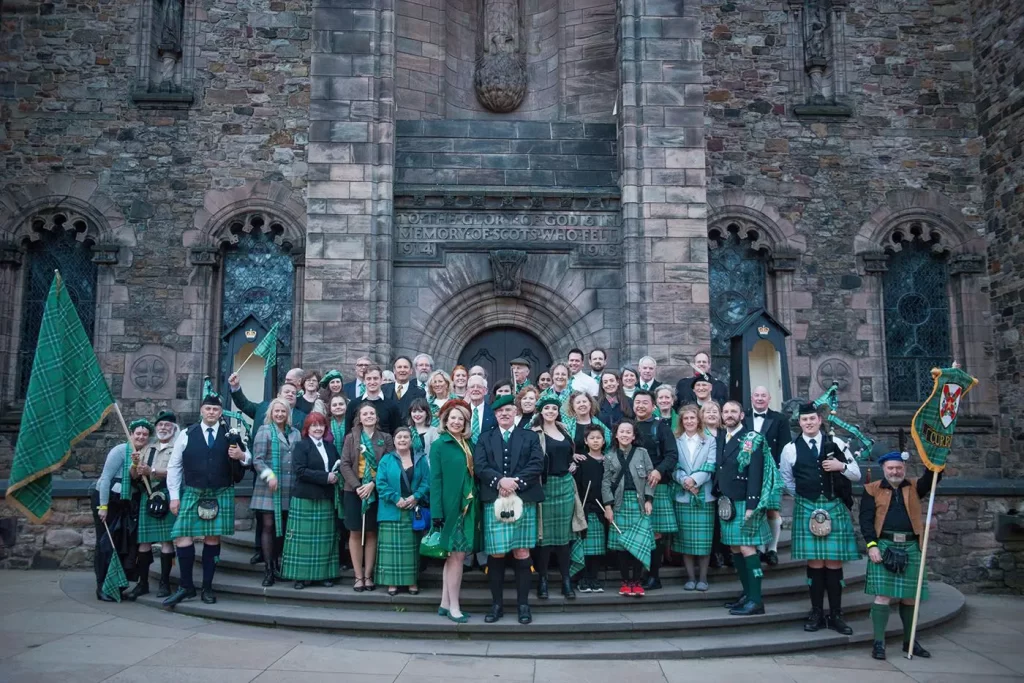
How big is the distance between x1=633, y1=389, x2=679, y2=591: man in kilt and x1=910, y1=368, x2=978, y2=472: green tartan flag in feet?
6.60

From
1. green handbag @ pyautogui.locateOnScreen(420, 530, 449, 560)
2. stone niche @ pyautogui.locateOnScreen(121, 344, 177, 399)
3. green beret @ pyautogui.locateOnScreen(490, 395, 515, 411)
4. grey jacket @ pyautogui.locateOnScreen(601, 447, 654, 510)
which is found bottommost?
green handbag @ pyautogui.locateOnScreen(420, 530, 449, 560)

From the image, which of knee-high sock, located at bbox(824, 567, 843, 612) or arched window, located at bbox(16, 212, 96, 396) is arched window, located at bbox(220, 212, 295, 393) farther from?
knee-high sock, located at bbox(824, 567, 843, 612)

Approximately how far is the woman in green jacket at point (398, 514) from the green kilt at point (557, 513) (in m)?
1.09

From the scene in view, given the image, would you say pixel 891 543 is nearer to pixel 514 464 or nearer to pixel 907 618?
pixel 907 618

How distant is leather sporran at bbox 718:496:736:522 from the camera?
7.08 meters

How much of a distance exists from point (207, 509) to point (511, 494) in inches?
109

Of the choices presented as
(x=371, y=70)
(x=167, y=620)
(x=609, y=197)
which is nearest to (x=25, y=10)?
(x=371, y=70)

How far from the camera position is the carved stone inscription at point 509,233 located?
454 inches

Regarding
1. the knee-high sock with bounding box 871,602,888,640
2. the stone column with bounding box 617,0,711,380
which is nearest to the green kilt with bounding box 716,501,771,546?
the knee-high sock with bounding box 871,602,888,640

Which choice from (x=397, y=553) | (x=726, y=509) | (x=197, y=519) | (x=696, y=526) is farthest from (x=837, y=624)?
(x=197, y=519)

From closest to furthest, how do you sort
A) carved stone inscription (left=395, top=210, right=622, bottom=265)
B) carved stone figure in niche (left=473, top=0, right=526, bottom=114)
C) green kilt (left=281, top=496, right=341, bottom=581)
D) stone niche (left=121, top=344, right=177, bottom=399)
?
1. green kilt (left=281, top=496, right=341, bottom=581)
2. carved stone inscription (left=395, top=210, right=622, bottom=265)
3. stone niche (left=121, top=344, right=177, bottom=399)
4. carved stone figure in niche (left=473, top=0, right=526, bottom=114)

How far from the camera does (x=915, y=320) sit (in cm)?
1488

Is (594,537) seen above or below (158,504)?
below

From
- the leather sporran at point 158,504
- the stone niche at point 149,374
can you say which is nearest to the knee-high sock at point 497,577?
the leather sporran at point 158,504
